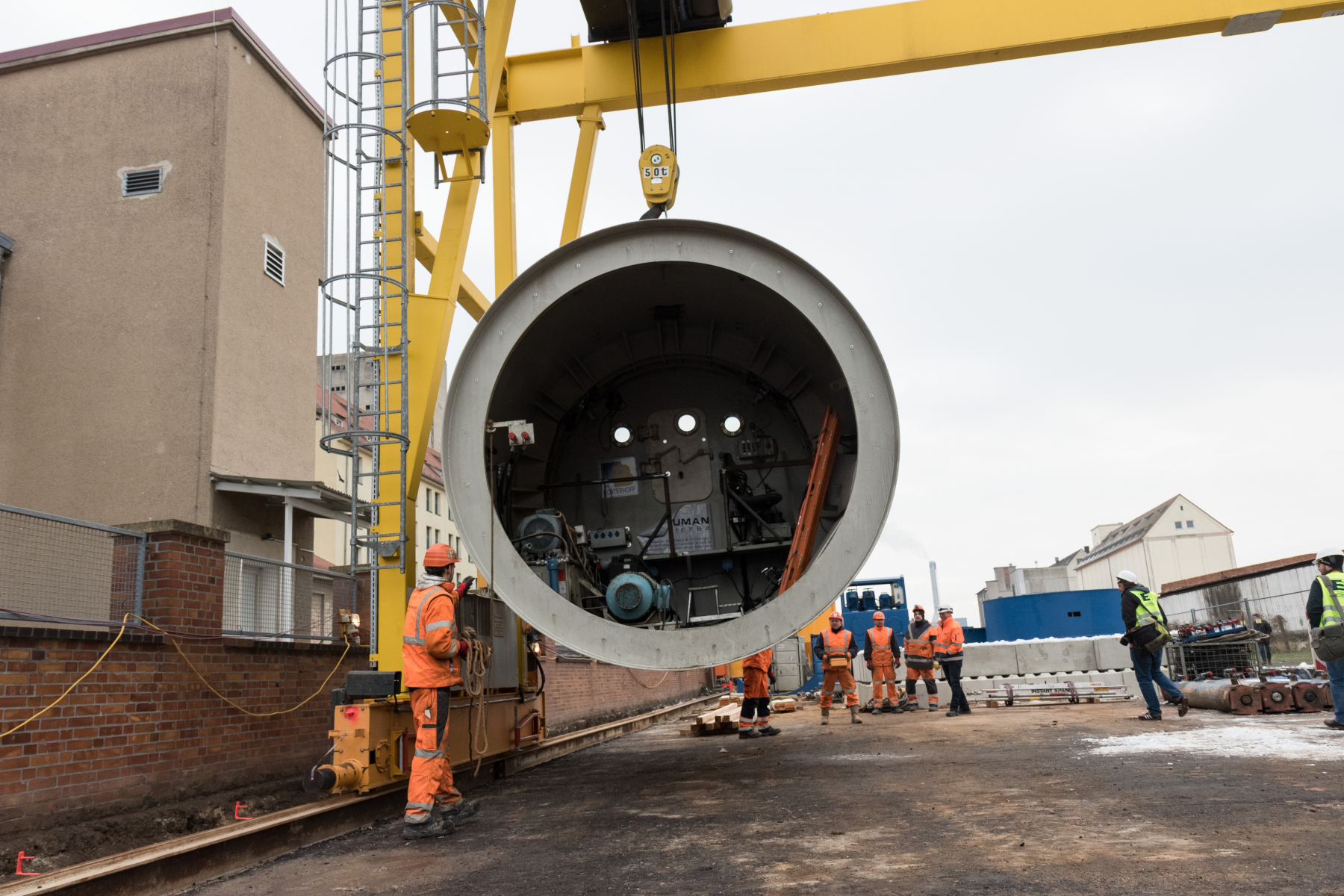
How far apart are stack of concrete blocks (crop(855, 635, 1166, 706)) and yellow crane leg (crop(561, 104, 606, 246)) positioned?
27.6 ft

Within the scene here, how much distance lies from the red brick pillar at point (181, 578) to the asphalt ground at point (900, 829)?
167cm

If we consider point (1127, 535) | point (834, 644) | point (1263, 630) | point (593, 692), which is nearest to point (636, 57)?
point (834, 644)

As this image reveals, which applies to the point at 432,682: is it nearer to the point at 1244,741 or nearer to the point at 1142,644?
the point at 1244,741

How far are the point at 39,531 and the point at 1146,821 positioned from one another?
5.47m

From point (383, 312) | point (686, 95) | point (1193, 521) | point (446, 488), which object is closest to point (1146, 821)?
point (446, 488)

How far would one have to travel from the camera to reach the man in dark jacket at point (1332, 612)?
6746 millimetres

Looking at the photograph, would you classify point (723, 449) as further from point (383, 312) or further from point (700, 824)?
point (700, 824)

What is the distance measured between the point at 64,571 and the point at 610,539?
3393 mm

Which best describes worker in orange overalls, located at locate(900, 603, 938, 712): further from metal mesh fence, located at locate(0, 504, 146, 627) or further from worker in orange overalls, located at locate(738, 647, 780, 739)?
metal mesh fence, located at locate(0, 504, 146, 627)

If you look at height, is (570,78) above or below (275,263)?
below

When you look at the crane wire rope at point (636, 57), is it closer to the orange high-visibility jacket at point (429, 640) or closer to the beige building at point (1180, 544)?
the orange high-visibility jacket at point (429, 640)

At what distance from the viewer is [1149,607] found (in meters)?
8.33

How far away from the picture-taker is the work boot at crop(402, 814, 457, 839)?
4375mm

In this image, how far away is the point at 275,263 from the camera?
12.5 m
